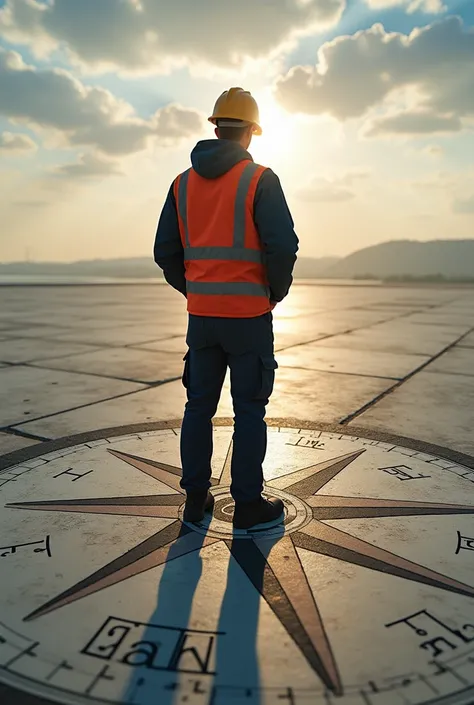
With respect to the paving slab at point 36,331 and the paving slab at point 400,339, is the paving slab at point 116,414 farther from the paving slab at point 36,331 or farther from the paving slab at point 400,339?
the paving slab at point 36,331

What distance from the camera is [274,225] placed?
261 cm

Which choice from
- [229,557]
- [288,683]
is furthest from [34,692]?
[229,557]

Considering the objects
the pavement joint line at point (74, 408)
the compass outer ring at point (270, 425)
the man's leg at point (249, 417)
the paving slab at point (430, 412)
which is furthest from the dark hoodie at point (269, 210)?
the pavement joint line at point (74, 408)

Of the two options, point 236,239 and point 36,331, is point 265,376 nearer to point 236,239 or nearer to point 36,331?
point 236,239

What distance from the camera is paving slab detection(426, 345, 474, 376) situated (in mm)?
6754

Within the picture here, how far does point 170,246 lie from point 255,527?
143 cm

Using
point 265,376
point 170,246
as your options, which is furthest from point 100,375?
point 265,376

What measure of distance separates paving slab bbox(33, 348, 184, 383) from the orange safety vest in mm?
3336

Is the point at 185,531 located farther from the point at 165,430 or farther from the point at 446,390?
the point at 446,390

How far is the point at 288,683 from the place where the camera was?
173 cm

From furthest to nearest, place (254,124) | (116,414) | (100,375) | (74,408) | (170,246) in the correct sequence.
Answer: (100,375)
(74,408)
(116,414)
(170,246)
(254,124)

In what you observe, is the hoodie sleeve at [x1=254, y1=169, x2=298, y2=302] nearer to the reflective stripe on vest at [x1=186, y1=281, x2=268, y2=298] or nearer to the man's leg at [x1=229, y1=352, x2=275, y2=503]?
the reflective stripe on vest at [x1=186, y1=281, x2=268, y2=298]

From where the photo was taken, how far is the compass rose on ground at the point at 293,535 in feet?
Result: 6.81

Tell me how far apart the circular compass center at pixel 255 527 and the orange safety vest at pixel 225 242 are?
3.15 ft
